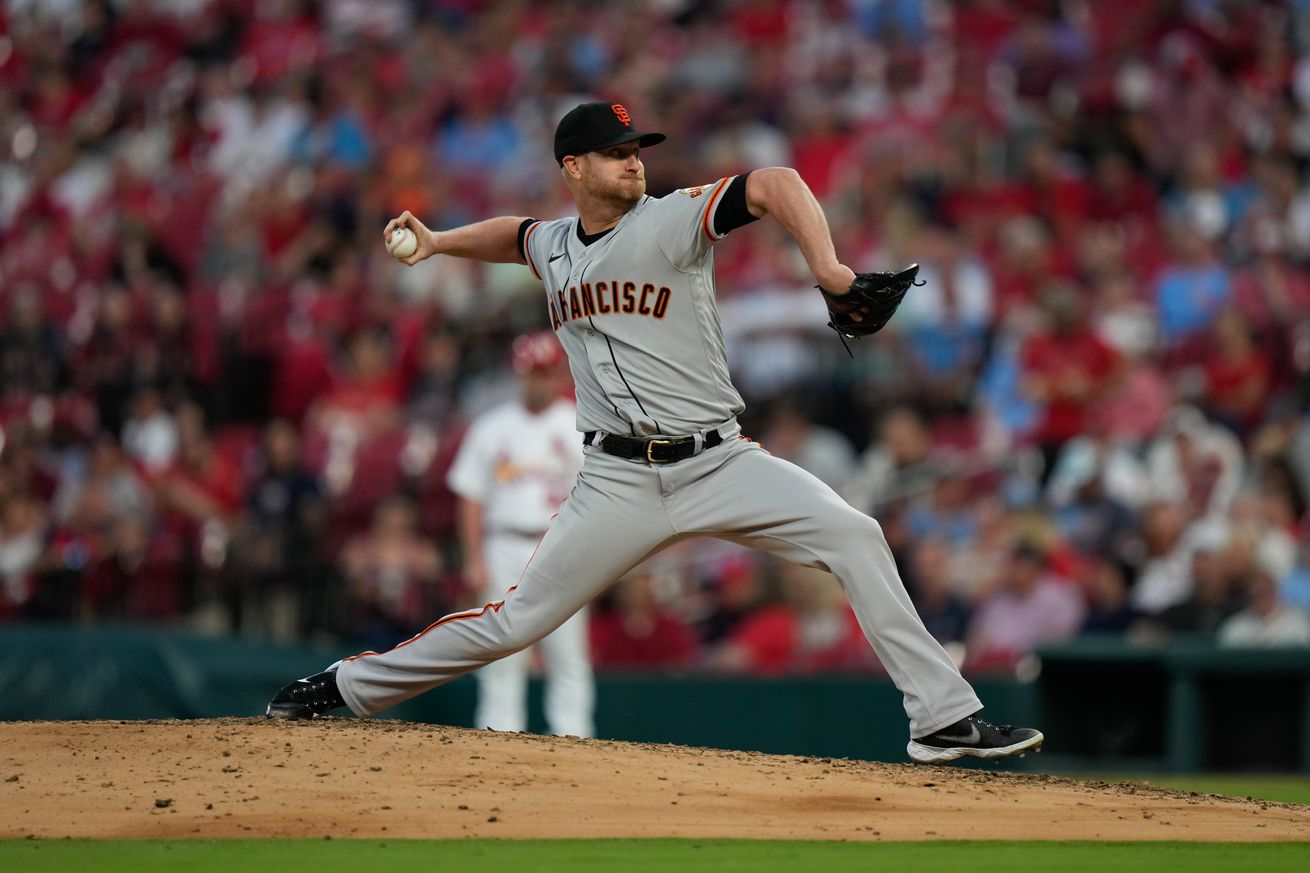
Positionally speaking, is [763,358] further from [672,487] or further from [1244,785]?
[672,487]

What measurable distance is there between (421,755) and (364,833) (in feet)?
2.63

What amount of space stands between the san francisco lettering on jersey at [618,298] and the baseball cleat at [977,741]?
1.66 metres

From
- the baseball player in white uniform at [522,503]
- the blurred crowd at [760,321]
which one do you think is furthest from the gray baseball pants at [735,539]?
the blurred crowd at [760,321]

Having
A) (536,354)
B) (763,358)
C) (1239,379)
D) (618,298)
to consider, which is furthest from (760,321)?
(618,298)

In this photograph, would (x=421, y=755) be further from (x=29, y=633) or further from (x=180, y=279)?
(x=180, y=279)

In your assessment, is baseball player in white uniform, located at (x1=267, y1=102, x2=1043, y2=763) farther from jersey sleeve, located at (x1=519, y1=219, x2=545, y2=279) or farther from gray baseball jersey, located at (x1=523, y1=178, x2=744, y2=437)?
jersey sleeve, located at (x1=519, y1=219, x2=545, y2=279)

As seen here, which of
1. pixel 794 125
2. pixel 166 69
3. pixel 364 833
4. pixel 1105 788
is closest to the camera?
pixel 364 833

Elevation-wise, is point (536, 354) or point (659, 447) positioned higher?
point (536, 354)

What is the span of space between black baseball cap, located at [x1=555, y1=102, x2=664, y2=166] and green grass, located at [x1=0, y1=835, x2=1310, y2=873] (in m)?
2.22

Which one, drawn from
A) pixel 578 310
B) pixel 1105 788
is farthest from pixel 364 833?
pixel 1105 788

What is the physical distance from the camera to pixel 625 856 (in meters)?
5.25

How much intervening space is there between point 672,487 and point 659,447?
14cm

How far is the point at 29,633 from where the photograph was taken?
10.6m

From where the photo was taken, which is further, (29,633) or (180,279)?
(180,279)
